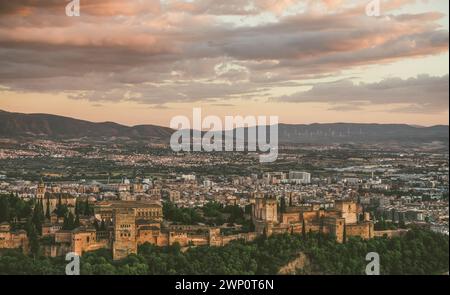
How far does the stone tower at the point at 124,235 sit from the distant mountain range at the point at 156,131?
9642mm

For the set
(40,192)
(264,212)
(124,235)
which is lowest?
(124,235)

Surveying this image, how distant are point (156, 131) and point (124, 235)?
10.4m

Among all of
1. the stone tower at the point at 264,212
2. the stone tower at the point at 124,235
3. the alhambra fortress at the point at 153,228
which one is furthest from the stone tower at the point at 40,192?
the stone tower at the point at 264,212

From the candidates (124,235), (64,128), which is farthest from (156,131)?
(124,235)

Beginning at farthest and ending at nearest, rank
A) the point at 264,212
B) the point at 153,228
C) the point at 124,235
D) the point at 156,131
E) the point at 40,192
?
the point at 156,131 → the point at 40,192 → the point at 264,212 → the point at 153,228 → the point at 124,235

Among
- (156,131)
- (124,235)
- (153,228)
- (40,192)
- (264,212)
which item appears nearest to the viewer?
(124,235)

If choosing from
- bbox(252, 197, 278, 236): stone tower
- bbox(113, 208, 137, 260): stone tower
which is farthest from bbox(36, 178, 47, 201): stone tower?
bbox(252, 197, 278, 236): stone tower

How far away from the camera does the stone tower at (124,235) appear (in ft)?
50.8

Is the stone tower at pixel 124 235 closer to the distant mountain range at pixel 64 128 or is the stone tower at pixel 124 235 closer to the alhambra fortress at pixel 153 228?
the alhambra fortress at pixel 153 228

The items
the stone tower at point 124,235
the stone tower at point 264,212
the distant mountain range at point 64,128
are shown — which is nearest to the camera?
the stone tower at point 124,235

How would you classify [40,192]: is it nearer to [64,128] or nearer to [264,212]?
[264,212]

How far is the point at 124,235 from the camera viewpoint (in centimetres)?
1559

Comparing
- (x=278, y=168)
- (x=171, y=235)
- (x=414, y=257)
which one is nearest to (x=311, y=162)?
(x=278, y=168)
